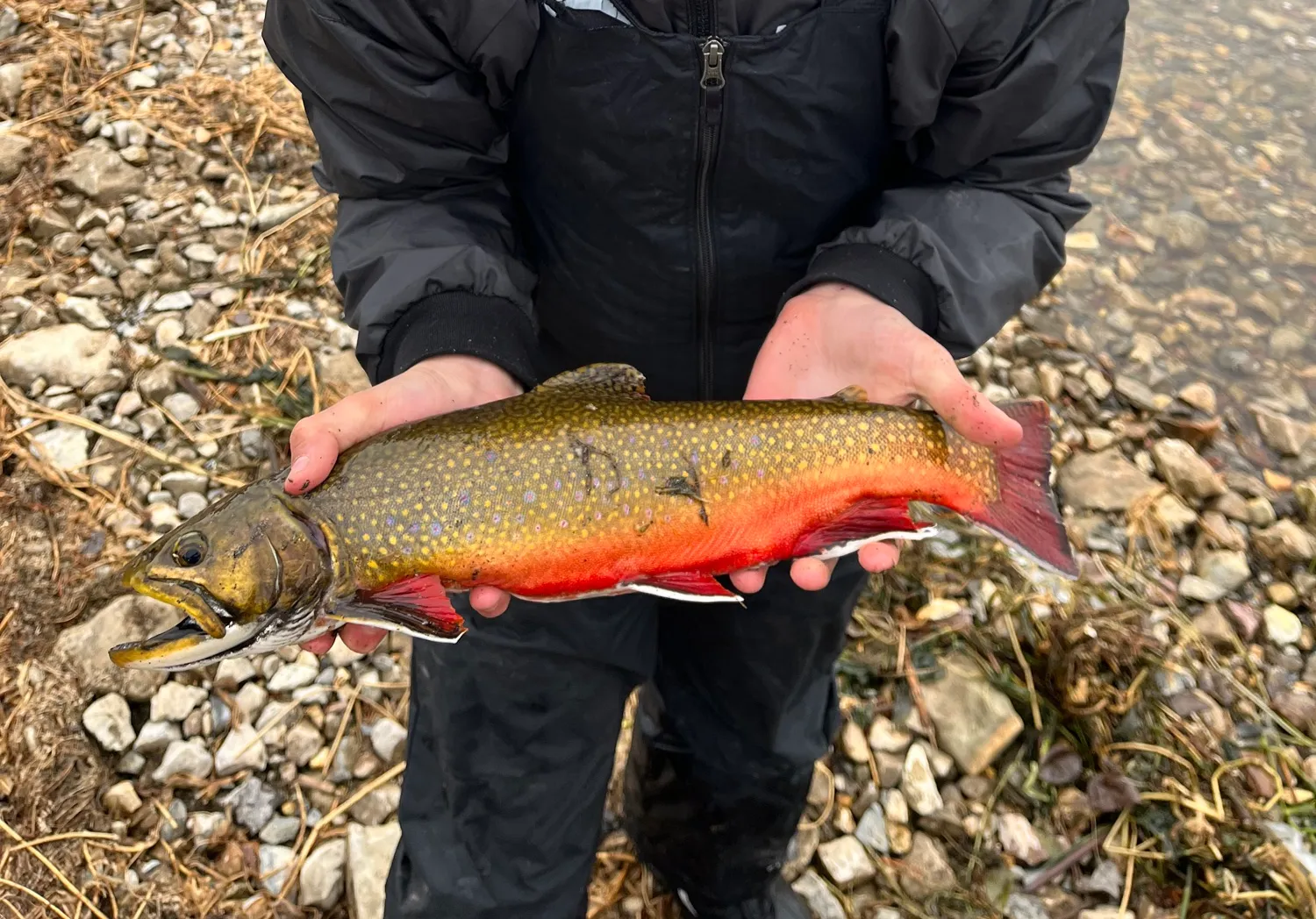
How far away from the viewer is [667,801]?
3324 mm

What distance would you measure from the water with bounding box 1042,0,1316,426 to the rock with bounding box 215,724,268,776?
554 centimetres

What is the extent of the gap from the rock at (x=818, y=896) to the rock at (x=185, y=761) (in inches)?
89.0

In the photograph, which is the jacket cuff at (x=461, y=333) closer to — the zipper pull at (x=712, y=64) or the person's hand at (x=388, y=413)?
the person's hand at (x=388, y=413)

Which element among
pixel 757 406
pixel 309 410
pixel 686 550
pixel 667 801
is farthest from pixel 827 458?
pixel 309 410

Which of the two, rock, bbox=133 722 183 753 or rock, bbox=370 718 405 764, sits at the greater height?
rock, bbox=133 722 183 753

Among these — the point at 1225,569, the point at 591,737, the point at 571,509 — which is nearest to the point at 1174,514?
the point at 1225,569

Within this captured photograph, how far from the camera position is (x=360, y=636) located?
2320mm

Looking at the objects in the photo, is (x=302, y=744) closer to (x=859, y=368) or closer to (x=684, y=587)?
(x=684, y=587)

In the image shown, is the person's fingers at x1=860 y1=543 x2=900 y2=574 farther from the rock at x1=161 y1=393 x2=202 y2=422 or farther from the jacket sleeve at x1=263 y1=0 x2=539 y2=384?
the rock at x1=161 y1=393 x2=202 y2=422

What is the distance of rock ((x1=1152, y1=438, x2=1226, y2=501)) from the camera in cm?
539

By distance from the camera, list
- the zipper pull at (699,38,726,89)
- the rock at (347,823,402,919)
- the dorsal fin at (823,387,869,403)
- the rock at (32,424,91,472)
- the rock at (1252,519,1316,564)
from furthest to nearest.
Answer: the rock at (1252,519,1316,564), the rock at (32,424,91,472), the rock at (347,823,402,919), the dorsal fin at (823,387,869,403), the zipper pull at (699,38,726,89)

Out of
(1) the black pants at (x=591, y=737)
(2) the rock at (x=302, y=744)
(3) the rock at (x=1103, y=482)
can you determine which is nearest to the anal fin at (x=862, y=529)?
(1) the black pants at (x=591, y=737)

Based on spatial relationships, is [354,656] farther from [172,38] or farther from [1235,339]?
[1235,339]

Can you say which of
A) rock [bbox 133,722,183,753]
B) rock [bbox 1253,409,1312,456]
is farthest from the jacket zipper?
rock [bbox 1253,409,1312,456]
